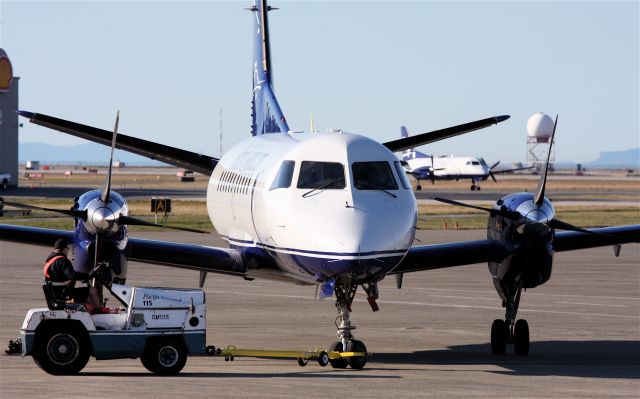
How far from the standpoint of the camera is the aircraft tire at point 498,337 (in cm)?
1955

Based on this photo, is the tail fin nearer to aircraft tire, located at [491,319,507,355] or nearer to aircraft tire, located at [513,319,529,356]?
aircraft tire, located at [491,319,507,355]

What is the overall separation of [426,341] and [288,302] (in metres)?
7.19

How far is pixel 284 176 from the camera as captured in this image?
1727cm

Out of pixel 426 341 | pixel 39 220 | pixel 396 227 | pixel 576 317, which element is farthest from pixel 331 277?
pixel 39 220

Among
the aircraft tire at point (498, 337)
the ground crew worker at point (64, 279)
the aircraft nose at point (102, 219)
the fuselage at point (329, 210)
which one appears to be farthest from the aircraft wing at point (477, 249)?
the ground crew worker at point (64, 279)

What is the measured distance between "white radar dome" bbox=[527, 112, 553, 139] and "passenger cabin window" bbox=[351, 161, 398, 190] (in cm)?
15038

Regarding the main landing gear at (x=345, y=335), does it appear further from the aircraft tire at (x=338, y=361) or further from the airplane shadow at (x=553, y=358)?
the airplane shadow at (x=553, y=358)

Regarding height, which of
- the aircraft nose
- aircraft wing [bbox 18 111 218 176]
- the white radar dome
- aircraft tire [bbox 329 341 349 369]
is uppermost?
the white radar dome

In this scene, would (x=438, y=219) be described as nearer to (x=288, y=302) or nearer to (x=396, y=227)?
(x=288, y=302)

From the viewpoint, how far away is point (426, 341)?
20.9 m

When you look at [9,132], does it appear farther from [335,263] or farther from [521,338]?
[335,263]

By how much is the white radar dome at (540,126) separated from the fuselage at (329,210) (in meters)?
149

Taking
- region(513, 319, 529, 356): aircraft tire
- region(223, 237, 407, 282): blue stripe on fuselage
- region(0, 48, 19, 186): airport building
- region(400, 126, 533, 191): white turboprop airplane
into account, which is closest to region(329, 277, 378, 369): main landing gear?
region(223, 237, 407, 282): blue stripe on fuselage

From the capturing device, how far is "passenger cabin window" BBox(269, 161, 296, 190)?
1713 cm
